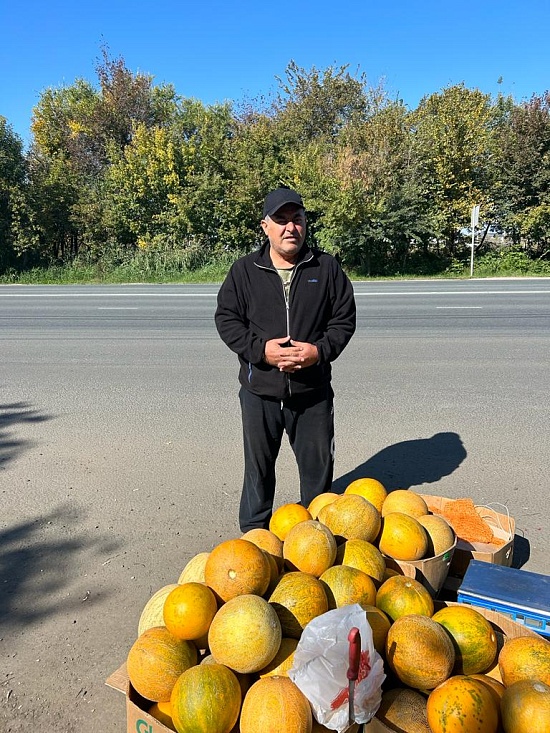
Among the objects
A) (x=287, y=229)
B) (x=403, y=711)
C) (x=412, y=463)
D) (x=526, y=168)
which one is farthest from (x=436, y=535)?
(x=526, y=168)

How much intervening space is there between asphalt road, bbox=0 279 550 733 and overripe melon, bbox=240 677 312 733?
0.93 meters

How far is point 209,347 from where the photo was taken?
10.3 m

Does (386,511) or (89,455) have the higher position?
(386,511)

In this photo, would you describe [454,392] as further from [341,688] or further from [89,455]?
[341,688]

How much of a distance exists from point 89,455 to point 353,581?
367 cm

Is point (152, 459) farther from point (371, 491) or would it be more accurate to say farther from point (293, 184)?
point (293, 184)

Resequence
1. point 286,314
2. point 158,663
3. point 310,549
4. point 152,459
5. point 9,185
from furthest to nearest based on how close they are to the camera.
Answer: point 9,185
point 152,459
point 286,314
point 310,549
point 158,663

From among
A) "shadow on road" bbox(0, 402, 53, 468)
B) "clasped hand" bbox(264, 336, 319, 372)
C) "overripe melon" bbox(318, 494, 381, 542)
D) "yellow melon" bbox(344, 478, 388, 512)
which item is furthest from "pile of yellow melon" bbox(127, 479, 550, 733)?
"shadow on road" bbox(0, 402, 53, 468)

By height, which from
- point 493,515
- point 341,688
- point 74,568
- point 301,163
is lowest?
point 74,568

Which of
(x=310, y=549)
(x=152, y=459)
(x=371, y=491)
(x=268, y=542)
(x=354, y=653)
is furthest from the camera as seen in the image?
(x=152, y=459)

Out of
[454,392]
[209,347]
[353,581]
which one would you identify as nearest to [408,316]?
[209,347]

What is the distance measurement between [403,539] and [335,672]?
106cm

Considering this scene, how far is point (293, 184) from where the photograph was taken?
2980 centimetres

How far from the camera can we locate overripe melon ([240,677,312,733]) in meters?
1.73
